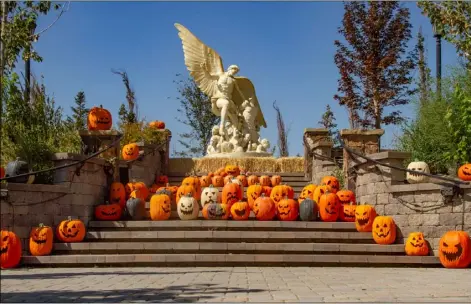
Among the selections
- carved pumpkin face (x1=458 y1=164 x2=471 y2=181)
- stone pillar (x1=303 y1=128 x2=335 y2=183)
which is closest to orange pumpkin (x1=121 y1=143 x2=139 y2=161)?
stone pillar (x1=303 y1=128 x2=335 y2=183)

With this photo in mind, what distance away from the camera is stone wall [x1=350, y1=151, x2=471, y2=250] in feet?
33.9

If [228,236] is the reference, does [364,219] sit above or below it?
above

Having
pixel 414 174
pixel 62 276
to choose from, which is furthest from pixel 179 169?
pixel 62 276

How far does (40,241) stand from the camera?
1002cm

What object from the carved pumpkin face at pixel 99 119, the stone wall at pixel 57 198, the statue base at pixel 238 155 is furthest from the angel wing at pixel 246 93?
the stone wall at pixel 57 198

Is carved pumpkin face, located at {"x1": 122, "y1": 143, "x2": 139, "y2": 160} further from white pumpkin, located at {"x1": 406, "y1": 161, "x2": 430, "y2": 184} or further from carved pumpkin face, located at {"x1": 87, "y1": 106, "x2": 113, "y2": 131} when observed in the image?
white pumpkin, located at {"x1": 406, "y1": 161, "x2": 430, "y2": 184}

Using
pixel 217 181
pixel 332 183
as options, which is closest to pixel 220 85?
pixel 217 181

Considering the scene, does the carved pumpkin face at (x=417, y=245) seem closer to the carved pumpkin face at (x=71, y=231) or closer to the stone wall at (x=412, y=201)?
→ the stone wall at (x=412, y=201)

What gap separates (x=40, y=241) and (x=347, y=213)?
5562 mm

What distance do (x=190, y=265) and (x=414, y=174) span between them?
4.82 meters

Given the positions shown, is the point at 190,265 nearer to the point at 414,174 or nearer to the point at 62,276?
the point at 62,276

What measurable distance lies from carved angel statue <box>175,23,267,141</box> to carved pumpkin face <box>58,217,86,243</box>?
30.9 ft

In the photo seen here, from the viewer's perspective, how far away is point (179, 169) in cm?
1836

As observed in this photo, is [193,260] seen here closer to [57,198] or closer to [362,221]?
[57,198]
